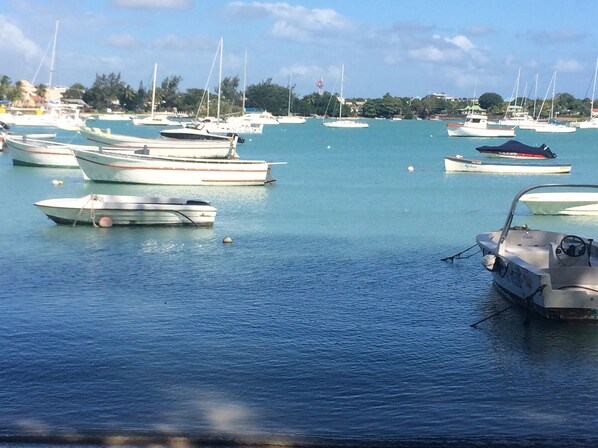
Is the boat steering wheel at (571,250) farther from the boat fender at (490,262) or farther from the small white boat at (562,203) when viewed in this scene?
the small white boat at (562,203)

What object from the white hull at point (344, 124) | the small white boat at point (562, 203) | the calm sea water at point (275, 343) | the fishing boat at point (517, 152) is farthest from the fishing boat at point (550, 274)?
the white hull at point (344, 124)

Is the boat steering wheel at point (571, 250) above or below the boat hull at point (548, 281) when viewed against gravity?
above

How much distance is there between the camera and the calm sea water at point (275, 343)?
1048cm

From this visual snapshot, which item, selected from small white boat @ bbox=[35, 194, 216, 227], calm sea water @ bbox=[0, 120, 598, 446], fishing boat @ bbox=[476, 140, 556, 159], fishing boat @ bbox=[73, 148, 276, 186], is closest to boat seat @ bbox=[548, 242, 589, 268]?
calm sea water @ bbox=[0, 120, 598, 446]

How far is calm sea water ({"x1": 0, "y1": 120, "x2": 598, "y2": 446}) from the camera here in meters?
10.5

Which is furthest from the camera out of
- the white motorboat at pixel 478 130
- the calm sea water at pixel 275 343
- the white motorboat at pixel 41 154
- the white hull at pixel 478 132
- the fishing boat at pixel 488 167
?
the white motorboat at pixel 478 130

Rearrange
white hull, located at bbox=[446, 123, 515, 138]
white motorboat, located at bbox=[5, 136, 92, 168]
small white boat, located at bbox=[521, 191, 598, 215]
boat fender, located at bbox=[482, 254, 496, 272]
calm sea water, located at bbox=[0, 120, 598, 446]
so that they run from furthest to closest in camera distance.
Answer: white hull, located at bbox=[446, 123, 515, 138] → white motorboat, located at bbox=[5, 136, 92, 168] → small white boat, located at bbox=[521, 191, 598, 215] → boat fender, located at bbox=[482, 254, 496, 272] → calm sea water, located at bbox=[0, 120, 598, 446]

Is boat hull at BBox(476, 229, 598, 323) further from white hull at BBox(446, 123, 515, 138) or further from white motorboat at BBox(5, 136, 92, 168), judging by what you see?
white hull at BBox(446, 123, 515, 138)

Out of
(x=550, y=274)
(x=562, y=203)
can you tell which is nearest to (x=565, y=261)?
(x=550, y=274)

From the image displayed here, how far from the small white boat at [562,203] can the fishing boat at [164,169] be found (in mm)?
12864

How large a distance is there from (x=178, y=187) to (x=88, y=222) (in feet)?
41.2

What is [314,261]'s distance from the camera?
70.1 feet

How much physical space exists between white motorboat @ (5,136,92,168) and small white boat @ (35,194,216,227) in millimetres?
21800

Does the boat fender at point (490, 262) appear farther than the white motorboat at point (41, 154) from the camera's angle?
No
